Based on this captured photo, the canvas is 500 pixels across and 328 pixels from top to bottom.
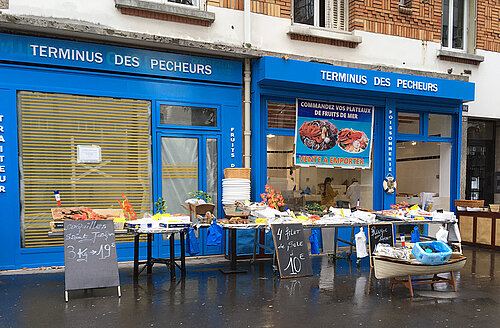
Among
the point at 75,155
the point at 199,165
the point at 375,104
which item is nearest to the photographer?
the point at 75,155

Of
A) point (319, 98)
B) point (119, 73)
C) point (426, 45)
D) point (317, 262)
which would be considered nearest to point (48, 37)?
point (119, 73)

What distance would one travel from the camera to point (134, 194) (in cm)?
823

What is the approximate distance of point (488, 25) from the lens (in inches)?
458

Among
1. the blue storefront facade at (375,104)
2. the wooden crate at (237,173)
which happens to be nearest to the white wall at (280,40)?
the blue storefront facade at (375,104)

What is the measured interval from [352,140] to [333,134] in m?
0.57

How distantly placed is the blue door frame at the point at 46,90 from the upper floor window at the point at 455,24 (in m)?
7.05

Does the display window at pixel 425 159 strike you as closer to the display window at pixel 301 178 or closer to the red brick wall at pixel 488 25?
the display window at pixel 301 178

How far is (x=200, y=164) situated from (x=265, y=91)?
214 cm

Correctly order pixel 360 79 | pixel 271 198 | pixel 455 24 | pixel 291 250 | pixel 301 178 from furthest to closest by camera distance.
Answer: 1. pixel 455 24
2. pixel 301 178
3. pixel 360 79
4. pixel 271 198
5. pixel 291 250

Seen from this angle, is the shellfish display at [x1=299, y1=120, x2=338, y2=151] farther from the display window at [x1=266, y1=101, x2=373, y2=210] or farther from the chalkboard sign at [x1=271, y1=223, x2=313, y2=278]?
the chalkboard sign at [x1=271, y1=223, x2=313, y2=278]

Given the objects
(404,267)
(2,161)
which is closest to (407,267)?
(404,267)

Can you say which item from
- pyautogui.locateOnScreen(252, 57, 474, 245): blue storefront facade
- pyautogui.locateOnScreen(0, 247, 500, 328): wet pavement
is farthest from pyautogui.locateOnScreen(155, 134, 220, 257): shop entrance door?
pyautogui.locateOnScreen(0, 247, 500, 328): wet pavement

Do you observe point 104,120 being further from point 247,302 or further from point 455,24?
point 455,24

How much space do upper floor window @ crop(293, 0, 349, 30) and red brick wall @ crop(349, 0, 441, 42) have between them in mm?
197
